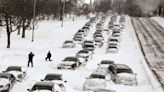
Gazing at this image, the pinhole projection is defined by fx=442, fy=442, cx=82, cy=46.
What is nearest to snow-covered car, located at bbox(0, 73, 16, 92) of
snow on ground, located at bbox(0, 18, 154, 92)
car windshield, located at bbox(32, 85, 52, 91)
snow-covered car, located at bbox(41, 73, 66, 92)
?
snow on ground, located at bbox(0, 18, 154, 92)

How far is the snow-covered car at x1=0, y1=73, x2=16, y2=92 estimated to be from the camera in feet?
83.3

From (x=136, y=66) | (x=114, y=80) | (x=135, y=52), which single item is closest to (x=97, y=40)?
(x=135, y=52)

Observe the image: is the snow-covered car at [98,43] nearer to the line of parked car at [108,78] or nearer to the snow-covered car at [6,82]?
the line of parked car at [108,78]

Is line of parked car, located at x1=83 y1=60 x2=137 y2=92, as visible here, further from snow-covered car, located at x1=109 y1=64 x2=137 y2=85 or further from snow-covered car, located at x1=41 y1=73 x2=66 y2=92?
snow-covered car, located at x1=41 y1=73 x2=66 y2=92

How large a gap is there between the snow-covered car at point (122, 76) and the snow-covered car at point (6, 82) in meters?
7.70

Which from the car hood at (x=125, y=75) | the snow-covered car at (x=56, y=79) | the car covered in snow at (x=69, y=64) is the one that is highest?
the snow-covered car at (x=56, y=79)

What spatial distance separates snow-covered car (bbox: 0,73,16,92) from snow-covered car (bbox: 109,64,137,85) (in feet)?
25.3

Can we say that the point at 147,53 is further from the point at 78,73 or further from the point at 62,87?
the point at 62,87

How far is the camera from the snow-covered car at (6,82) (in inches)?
1000

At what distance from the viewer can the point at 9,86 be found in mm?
26375

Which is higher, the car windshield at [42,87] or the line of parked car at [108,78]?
the car windshield at [42,87]

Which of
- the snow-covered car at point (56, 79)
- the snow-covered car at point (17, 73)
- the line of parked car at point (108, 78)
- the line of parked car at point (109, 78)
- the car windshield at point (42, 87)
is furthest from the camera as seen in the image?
the snow-covered car at point (17, 73)

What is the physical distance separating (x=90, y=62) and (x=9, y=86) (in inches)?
758

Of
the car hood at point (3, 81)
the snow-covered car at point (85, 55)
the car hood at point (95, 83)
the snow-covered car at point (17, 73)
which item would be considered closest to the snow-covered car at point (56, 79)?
the car hood at point (95, 83)
